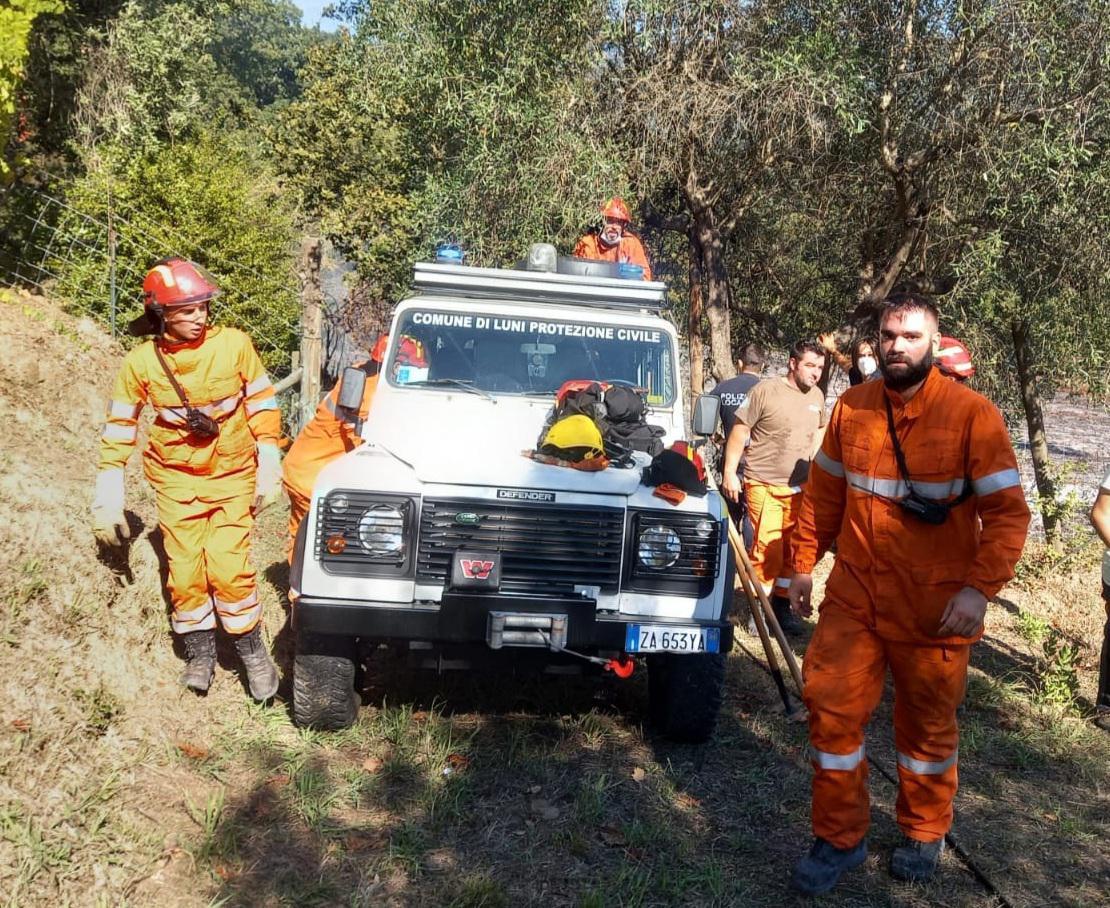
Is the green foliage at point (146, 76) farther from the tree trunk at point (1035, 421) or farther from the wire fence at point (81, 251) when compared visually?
the tree trunk at point (1035, 421)

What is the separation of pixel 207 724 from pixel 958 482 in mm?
3159

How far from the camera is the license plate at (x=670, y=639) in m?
3.89

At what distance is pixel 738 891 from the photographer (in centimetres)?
339

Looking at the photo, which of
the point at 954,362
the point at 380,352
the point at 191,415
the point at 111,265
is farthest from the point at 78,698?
the point at 111,265

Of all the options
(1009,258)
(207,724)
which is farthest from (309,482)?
(1009,258)

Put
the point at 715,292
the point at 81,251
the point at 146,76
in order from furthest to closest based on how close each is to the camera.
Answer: the point at 146,76 < the point at 715,292 < the point at 81,251

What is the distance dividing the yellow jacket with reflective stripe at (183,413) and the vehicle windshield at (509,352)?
2.89 feet

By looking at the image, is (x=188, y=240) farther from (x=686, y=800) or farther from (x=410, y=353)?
(x=686, y=800)

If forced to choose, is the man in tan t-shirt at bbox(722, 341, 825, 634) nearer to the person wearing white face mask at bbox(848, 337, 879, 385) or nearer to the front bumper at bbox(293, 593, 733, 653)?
the person wearing white face mask at bbox(848, 337, 879, 385)

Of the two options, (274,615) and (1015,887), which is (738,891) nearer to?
(1015,887)

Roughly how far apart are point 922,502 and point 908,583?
27cm

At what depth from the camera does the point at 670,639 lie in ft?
12.9

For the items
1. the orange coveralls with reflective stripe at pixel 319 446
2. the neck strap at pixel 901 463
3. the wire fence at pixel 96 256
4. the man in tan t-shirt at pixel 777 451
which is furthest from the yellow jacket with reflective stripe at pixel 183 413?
the wire fence at pixel 96 256

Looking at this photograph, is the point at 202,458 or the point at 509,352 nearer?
the point at 202,458
